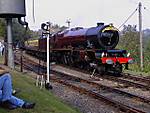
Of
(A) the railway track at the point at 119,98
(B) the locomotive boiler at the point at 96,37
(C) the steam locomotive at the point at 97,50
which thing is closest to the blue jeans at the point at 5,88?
(A) the railway track at the point at 119,98

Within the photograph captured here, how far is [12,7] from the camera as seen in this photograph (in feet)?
65.6

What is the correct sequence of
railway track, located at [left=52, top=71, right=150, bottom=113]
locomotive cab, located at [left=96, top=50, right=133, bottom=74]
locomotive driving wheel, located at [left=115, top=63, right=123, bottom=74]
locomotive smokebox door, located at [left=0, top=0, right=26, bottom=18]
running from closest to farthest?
1. railway track, located at [left=52, top=71, right=150, bottom=113]
2. locomotive smokebox door, located at [left=0, top=0, right=26, bottom=18]
3. locomotive cab, located at [left=96, top=50, right=133, bottom=74]
4. locomotive driving wheel, located at [left=115, top=63, right=123, bottom=74]

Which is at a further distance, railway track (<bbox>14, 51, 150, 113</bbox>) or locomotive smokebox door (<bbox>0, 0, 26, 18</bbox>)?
locomotive smokebox door (<bbox>0, 0, 26, 18</bbox>)

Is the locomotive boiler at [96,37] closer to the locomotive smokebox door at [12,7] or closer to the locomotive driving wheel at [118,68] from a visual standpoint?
the locomotive driving wheel at [118,68]

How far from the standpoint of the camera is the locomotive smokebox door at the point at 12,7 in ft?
65.4

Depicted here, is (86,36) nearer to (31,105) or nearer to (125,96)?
(125,96)

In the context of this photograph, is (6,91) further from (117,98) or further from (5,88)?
(117,98)

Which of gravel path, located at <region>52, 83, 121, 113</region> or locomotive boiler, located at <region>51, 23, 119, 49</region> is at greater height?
locomotive boiler, located at <region>51, 23, 119, 49</region>

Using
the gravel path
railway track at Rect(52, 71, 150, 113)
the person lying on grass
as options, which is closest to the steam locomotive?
railway track at Rect(52, 71, 150, 113)

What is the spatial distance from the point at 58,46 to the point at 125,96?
61.7ft

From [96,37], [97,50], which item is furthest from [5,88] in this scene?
[96,37]

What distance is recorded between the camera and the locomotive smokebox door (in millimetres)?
19922

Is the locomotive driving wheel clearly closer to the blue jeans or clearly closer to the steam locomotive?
the steam locomotive

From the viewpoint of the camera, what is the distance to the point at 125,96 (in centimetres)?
1431
